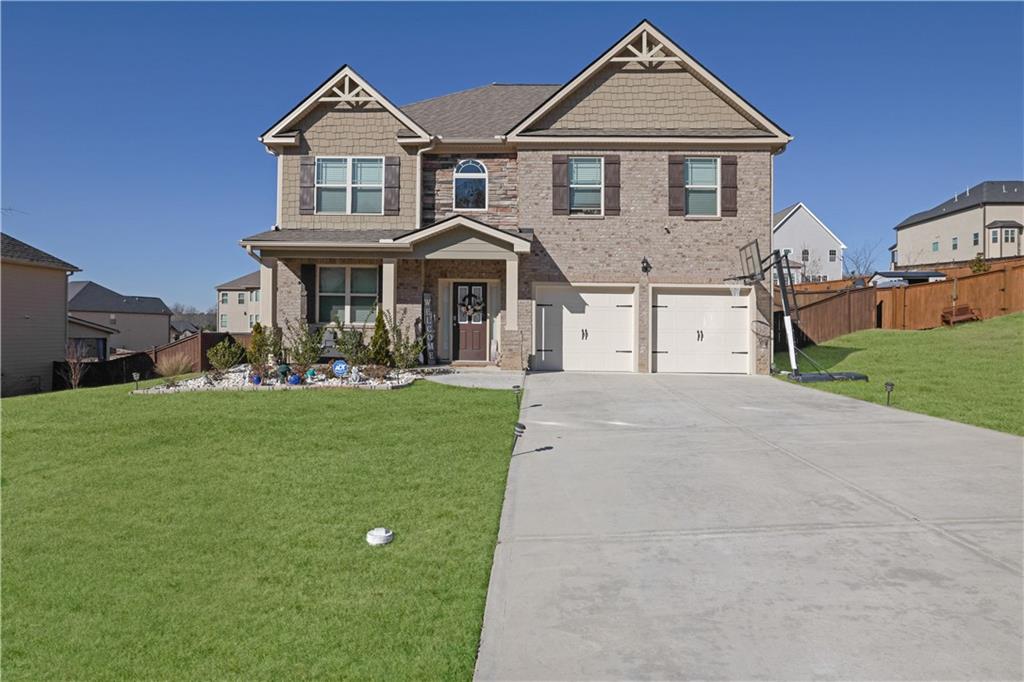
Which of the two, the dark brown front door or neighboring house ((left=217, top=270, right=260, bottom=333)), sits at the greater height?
neighboring house ((left=217, top=270, right=260, bottom=333))

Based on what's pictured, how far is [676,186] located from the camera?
50.9ft

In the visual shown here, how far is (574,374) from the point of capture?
15.0 meters

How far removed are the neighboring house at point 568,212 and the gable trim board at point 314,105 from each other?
4 centimetres

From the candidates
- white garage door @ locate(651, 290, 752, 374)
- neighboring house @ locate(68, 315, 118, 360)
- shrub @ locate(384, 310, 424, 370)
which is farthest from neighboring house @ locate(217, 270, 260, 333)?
white garage door @ locate(651, 290, 752, 374)

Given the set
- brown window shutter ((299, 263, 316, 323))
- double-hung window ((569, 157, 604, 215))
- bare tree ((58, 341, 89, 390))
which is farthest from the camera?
bare tree ((58, 341, 89, 390))

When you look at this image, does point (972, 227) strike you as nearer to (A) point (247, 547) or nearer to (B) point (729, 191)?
(B) point (729, 191)

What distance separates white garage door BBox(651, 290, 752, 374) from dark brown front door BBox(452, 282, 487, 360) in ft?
15.4

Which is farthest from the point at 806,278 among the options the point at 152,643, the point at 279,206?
the point at 152,643

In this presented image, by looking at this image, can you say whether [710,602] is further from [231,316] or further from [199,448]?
[231,316]

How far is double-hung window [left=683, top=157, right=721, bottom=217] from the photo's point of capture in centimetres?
1558

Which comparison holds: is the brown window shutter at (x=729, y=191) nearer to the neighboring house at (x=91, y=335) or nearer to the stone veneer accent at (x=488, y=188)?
the stone veneer accent at (x=488, y=188)

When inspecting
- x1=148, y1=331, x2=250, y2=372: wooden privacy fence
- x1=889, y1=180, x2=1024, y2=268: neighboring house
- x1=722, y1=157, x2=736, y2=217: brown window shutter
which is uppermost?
x1=889, y1=180, x2=1024, y2=268: neighboring house

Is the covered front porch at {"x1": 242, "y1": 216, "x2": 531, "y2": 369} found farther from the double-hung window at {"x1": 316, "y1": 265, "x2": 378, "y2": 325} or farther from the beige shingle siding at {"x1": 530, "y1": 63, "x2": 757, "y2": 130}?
the beige shingle siding at {"x1": 530, "y1": 63, "x2": 757, "y2": 130}

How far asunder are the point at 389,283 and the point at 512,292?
319cm
